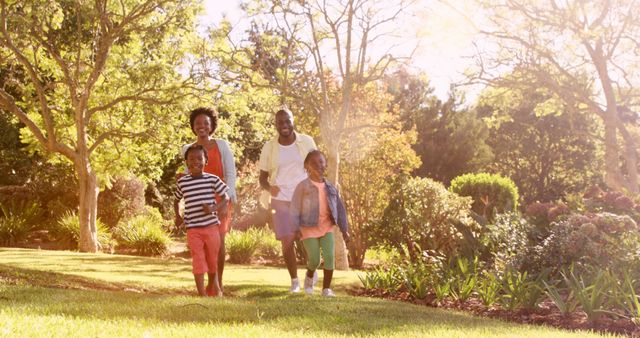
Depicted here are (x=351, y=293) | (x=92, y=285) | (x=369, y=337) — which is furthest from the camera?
(x=351, y=293)

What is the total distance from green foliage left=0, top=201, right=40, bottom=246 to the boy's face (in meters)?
14.7

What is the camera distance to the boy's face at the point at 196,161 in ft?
23.4

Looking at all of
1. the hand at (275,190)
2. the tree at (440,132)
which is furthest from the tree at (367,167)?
the tree at (440,132)

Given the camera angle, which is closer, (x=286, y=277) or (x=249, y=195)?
(x=286, y=277)

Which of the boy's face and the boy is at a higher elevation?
the boy's face

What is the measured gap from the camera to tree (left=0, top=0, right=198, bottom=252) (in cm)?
1550

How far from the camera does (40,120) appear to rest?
17734mm

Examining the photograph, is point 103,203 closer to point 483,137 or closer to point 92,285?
point 92,285

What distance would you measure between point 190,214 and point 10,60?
12.2m

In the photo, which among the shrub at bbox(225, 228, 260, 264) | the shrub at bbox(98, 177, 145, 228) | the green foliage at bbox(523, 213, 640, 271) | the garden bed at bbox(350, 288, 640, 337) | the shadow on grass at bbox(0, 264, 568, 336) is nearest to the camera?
the shadow on grass at bbox(0, 264, 568, 336)

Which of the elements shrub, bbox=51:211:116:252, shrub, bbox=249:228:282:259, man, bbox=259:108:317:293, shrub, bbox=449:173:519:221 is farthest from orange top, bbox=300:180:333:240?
shrub, bbox=51:211:116:252

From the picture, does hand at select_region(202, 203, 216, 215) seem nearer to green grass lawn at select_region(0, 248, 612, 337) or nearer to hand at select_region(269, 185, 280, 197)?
green grass lawn at select_region(0, 248, 612, 337)

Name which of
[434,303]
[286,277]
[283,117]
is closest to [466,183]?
[286,277]

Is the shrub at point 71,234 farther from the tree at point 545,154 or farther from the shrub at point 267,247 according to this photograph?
the tree at point 545,154
